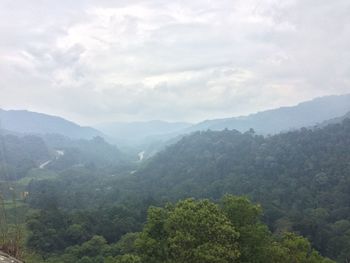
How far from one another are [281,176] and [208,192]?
52.7 ft

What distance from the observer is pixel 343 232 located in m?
62.9

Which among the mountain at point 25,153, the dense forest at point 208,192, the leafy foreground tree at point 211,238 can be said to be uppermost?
the mountain at point 25,153

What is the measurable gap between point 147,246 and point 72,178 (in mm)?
112358

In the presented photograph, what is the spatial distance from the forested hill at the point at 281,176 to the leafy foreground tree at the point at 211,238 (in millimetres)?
37364

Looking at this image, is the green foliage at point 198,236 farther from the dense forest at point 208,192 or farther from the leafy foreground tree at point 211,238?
the dense forest at point 208,192

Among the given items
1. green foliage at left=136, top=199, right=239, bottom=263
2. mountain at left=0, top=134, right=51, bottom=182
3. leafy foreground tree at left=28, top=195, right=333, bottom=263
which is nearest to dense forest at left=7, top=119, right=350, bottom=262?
leafy foreground tree at left=28, top=195, right=333, bottom=263

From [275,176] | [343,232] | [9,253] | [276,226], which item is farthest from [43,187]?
[9,253]

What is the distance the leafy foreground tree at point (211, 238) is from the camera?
18312 mm

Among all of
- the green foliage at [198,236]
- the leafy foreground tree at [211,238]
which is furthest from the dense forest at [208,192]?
the green foliage at [198,236]

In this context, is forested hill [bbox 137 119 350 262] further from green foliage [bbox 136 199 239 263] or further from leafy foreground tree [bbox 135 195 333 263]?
green foliage [bbox 136 199 239 263]

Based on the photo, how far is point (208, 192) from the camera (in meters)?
94.6

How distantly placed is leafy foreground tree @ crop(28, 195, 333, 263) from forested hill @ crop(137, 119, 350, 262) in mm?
37364

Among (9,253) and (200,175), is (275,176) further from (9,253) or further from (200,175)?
(9,253)

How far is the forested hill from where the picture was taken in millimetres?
64938
